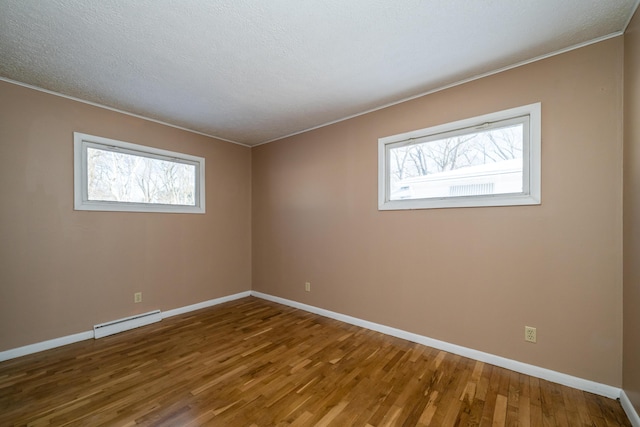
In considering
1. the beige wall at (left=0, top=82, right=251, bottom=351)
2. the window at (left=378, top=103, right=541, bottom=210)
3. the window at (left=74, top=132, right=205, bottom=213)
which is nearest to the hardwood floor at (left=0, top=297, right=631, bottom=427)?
the beige wall at (left=0, top=82, right=251, bottom=351)

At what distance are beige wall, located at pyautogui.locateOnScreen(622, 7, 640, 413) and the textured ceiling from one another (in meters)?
0.28

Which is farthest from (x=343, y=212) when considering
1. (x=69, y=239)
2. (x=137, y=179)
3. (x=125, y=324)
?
(x=69, y=239)

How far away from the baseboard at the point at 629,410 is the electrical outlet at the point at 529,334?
0.52 m

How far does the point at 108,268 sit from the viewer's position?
121 inches

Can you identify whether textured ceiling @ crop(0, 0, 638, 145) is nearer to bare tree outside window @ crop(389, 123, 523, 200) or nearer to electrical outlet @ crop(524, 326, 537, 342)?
bare tree outside window @ crop(389, 123, 523, 200)

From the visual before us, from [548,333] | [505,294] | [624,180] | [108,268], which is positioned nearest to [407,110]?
[624,180]

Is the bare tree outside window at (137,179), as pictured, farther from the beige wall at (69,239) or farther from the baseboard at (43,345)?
the baseboard at (43,345)

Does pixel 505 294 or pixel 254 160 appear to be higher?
pixel 254 160

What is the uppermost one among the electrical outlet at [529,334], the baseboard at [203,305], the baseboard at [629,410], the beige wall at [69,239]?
the beige wall at [69,239]

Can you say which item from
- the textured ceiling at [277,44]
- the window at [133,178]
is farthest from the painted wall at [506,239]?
the window at [133,178]

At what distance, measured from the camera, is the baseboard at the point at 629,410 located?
1575mm

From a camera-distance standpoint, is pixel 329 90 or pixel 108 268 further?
pixel 108 268

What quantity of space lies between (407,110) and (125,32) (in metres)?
2.51

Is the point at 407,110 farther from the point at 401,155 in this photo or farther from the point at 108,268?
the point at 108,268
